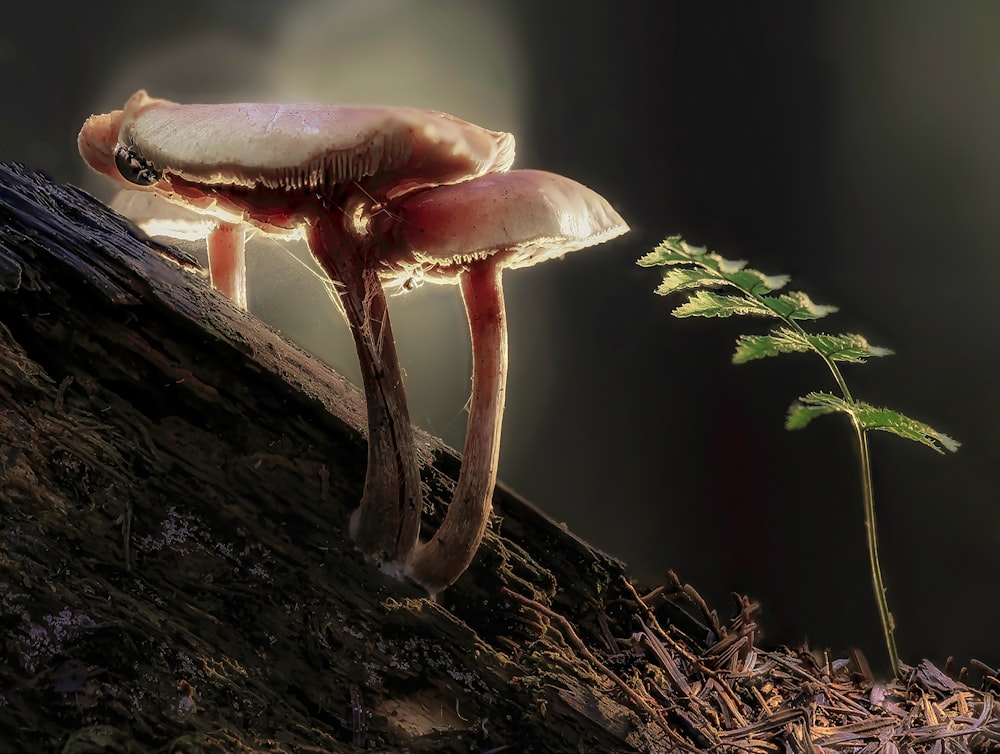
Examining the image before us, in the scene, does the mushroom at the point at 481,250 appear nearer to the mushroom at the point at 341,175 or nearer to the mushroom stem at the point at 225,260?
the mushroom at the point at 341,175

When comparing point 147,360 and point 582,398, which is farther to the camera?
point 582,398

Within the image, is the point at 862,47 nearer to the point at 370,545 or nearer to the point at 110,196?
the point at 370,545

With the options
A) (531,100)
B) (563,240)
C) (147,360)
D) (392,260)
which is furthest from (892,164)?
(147,360)

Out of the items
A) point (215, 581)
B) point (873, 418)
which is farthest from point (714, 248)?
point (215, 581)

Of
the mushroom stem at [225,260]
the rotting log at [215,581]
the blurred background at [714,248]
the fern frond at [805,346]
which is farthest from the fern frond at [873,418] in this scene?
the mushroom stem at [225,260]

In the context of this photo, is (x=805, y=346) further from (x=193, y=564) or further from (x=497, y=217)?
(x=193, y=564)

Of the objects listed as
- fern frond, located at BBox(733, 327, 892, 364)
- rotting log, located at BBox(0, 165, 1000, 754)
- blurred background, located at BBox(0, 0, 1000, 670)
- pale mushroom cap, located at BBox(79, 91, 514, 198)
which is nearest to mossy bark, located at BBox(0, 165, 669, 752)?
rotting log, located at BBox(0, 165, 1000, 754)

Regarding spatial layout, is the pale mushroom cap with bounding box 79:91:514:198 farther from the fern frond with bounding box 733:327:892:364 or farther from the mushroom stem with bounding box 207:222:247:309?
the fern frond with bounding box 733:327:892:364

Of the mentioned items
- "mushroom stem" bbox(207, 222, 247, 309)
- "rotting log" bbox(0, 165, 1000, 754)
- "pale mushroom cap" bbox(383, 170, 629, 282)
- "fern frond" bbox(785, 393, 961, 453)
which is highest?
"pale mushroom cap" bbox(383, 170, 629, 282)
